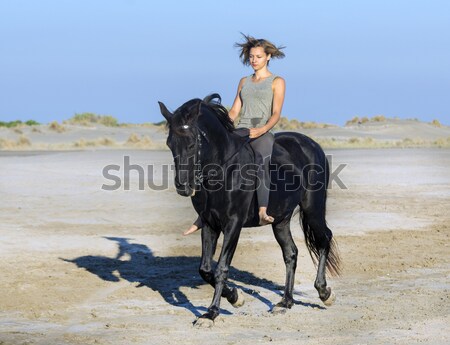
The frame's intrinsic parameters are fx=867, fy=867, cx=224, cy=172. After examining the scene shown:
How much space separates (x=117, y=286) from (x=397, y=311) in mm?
3217

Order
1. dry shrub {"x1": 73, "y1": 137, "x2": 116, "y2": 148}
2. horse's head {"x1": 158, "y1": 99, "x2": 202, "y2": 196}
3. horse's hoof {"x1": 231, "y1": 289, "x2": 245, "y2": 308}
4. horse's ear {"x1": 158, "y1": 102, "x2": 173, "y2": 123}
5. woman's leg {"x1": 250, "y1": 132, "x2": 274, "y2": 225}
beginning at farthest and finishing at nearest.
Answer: dry shrub {"x1": 73, "y1": 137, "x2": 116, "y2": 148}
horse's hoof {"x1": 231, "y1": 289, "x2": 245, "y2": 308}
woman's leg {"x1": 250, "y1": 132, "x2": 274, "y2": 225}
horse's ear {"x1": 158, "y1": 102, "x2": 173, "y2": 123}
horse's head {"x1": 158, "y1": 99, "x2": 202, "y2": 196}

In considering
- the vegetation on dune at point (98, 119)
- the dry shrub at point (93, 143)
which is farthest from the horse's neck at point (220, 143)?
the vegetation on dune at point (98, 119)

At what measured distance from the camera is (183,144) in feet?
24.3

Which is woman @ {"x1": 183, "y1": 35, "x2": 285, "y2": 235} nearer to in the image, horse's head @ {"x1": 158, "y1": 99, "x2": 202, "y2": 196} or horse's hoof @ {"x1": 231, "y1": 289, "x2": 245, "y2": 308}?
horse's hoof @ {"x1": 231, "y1": 289, "x2": 245, "y2": 308}

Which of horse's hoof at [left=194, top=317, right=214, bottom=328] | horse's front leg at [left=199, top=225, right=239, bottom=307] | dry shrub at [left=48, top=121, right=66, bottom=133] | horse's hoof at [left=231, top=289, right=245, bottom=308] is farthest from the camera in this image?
dry shrub at [left=48, top=121, right=66, bottom=133]

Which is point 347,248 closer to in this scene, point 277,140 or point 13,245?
point 277,140

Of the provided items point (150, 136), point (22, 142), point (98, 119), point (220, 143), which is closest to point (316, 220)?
point (220, 143)

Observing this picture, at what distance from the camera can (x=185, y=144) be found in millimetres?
7422

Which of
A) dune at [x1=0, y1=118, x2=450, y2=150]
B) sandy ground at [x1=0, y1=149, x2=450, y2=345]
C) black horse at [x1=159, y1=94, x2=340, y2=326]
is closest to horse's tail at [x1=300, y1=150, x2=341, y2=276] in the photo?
black horse at [x1=159, y1=94, x2=340, y2=326]

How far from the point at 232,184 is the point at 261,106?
951mm

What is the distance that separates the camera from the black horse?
7.47 meters

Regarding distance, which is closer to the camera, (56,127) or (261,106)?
(261,106)

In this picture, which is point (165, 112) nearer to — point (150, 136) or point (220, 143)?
point (220, 143)

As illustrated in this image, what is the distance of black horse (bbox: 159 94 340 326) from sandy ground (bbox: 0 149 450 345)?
1.52 feet
